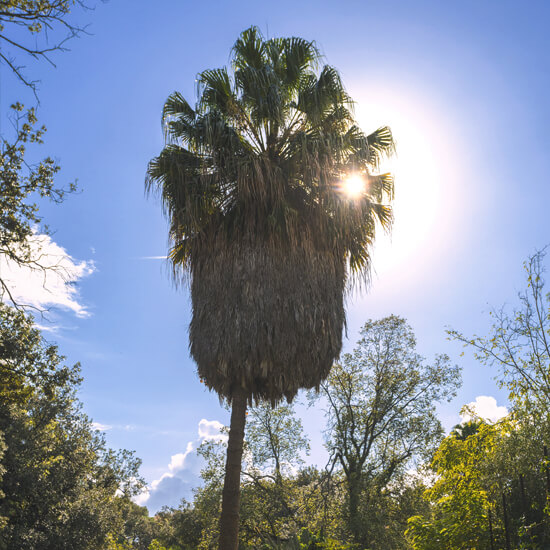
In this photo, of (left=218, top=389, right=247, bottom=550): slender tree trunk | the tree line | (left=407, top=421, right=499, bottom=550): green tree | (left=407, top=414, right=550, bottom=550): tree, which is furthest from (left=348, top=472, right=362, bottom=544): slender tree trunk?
(left=218, top=389, right=247, bottom=550): slender tree trunk

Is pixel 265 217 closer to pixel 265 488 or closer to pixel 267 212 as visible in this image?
pixel 267 212

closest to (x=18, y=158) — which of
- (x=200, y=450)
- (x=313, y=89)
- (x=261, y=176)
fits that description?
(x=261, y=176)

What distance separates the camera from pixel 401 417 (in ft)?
47.9

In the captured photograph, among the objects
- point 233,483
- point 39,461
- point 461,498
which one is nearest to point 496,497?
point 461,498

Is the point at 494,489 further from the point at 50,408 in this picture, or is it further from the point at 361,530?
the point at 50,408

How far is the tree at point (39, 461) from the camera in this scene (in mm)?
8625

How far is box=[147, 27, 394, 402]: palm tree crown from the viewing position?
710 cm

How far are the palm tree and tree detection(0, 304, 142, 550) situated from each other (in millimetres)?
3420

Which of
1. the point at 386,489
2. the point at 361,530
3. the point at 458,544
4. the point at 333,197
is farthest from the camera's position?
the point at 386,489

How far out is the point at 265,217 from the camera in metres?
7.72

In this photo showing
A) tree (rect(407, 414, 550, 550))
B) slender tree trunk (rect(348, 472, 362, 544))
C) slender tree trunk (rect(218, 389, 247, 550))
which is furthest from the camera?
slender tree trunk (rect(348, 472, 362, 544))

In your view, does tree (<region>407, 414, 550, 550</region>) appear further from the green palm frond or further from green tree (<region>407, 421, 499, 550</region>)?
the green palm frond

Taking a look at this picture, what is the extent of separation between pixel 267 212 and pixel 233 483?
4534mm

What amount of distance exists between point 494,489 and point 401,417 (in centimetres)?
816
